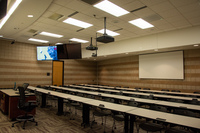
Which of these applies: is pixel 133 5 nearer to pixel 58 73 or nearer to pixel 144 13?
pixel 144 13

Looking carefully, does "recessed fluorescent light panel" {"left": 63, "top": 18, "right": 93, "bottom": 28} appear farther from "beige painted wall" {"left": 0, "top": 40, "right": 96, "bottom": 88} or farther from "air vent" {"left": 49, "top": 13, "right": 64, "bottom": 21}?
"beige painted wall" {"left": 0, "top": 40, "right": 96, "bottom": 88}

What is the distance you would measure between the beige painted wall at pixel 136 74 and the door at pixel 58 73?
13.4ft

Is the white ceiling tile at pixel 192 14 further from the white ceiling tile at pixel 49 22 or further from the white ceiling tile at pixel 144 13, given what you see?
the white ceiling tile at pixel 49 22

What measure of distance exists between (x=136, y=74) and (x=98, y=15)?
274 inches

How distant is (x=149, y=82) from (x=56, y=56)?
693 centimetres

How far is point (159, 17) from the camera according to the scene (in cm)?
567

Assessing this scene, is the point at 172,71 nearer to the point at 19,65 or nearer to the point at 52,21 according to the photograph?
the point at 52,21

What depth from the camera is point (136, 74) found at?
36.7ft

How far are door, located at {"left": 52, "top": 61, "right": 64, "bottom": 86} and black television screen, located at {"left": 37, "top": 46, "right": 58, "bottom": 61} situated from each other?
2153 millimetres

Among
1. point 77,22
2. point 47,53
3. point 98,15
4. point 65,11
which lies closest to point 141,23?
point 98,15

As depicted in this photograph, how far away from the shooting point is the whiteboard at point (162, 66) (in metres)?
8.72

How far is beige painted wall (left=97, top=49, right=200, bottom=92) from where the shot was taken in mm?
8336

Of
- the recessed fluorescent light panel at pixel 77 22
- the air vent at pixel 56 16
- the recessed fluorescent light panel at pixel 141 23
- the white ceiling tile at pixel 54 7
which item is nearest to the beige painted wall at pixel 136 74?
the recessed fluorescent light panel at pixel 141 23

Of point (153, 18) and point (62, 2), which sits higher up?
point (62, 2)
